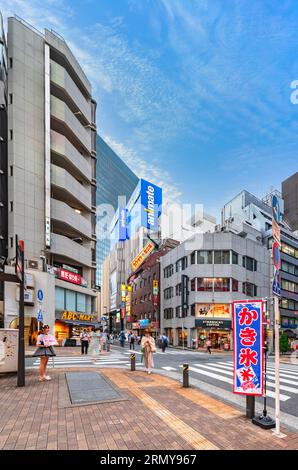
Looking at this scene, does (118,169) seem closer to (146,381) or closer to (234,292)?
(234,292)


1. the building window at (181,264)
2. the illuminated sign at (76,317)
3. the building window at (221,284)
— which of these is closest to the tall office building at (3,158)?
the illuminated sign at (76,317)

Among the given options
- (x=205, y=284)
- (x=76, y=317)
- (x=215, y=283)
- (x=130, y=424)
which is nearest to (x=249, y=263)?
(x=215, y=283)

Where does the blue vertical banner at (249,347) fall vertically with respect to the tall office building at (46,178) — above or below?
below

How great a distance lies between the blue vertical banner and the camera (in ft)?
20.5

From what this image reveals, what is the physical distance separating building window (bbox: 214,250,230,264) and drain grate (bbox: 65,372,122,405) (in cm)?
3181

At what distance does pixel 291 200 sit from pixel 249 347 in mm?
88197

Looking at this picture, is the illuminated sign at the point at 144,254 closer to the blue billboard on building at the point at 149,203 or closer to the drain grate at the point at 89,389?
the blue billboard on building at the point at 149,203

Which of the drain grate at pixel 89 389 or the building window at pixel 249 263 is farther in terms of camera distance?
the building window at pixel 249 263

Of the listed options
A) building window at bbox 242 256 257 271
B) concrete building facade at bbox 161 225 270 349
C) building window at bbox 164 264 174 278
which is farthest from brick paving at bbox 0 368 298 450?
building window at bbox 164 264 174 278

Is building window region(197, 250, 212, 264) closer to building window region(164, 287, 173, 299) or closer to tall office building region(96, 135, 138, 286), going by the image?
building window region(164, 287, 173, 299)

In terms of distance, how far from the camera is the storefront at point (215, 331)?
127 ft

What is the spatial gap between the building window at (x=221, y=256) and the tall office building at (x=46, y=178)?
689 inches

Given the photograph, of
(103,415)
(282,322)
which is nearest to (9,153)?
(103,415)

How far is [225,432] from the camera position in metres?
5.60
